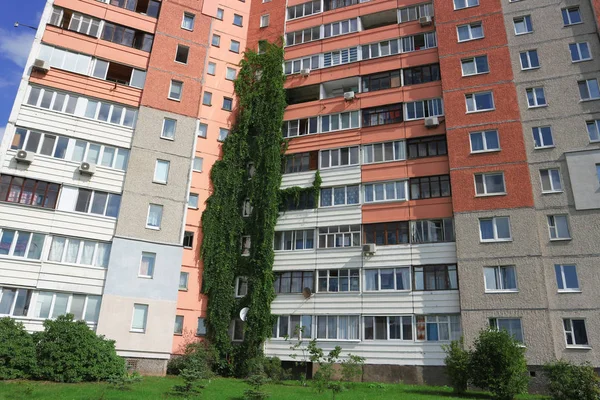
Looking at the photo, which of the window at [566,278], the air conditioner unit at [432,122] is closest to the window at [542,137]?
the air conditioner unit at [432,122]

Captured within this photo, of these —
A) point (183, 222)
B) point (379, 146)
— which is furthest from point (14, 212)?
point (379, 146)

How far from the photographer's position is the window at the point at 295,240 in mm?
38312

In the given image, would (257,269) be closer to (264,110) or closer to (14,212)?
(264,110)

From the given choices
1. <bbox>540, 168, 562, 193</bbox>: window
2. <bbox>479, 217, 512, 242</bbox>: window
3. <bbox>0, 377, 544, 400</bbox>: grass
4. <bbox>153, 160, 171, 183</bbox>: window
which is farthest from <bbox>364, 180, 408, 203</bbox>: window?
<bbox>153, 160, 171, 183</bbox>: window

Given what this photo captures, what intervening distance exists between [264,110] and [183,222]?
12.8 metres

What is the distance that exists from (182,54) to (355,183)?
1831 centimetres

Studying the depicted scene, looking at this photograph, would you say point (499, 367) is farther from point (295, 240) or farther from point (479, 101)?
point (479, 101)

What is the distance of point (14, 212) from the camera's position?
30.8 m

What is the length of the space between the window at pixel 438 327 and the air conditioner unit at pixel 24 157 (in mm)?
28613

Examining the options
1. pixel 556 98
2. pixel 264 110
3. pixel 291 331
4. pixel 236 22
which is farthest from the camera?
pixel 236 22

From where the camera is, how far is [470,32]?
37.5 meters

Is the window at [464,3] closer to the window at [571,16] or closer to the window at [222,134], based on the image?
the window at [571,16]

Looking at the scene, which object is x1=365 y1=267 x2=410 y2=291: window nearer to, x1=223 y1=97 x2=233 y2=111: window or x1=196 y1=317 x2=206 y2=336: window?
x1=196 y1=317 x2=206 y2=336: window

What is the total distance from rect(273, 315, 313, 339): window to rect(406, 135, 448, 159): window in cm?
1504
